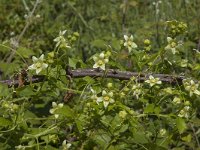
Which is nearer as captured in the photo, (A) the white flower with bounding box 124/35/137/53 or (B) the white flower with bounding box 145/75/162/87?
(B) the white flower with bounding box 145/75/162/87

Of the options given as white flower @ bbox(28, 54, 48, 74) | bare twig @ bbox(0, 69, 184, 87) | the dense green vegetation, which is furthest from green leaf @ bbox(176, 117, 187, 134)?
white flower @ bbox(28, 54, 48, 74)

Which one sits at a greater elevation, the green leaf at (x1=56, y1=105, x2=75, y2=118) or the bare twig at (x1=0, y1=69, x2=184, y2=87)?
the bare twig at (x1=0, y1=69, x2=184, y2=87)

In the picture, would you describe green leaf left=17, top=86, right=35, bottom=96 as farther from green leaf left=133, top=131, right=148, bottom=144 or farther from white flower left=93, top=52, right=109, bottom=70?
green leaf left=133, top=131, right=148, bottom=144

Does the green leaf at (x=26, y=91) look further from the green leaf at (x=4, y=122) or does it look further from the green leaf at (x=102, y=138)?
the green leaf at (x=102, y=138)

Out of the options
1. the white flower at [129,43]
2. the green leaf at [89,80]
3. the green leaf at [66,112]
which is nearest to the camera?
the green leaf at [66,112]

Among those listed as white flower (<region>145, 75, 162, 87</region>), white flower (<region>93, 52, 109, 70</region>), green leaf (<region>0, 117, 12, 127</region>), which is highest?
white flower (<region>93, 52, 109, 70</region>)

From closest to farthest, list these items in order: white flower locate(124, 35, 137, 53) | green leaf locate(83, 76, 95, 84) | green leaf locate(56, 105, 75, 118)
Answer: green leaf locate(56, 105, 75, 118) → green leaf locate(83, 76, 95, 84) → white flower locate(124, 35, 137, 53)

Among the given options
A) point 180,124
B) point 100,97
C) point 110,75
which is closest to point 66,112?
point 100,97

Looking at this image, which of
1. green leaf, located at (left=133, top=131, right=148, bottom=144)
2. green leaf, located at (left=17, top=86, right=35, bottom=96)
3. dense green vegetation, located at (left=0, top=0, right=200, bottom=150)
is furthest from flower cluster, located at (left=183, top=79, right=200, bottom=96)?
green leaf, located at (left=17, top=86, right=35, bottom=96)

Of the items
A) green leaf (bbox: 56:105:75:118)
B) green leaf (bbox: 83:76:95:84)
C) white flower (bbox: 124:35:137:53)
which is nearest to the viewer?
green leaf (bbox: 56:105:75:118)

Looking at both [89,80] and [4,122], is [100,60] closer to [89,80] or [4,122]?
[89,80]

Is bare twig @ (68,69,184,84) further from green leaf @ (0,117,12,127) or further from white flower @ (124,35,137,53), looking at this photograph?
green leaf @ (0,117,12,127)

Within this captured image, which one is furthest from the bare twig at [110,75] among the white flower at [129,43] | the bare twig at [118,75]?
the white flower at [129,43]

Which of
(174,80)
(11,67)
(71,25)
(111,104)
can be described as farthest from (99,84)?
(71,25)
